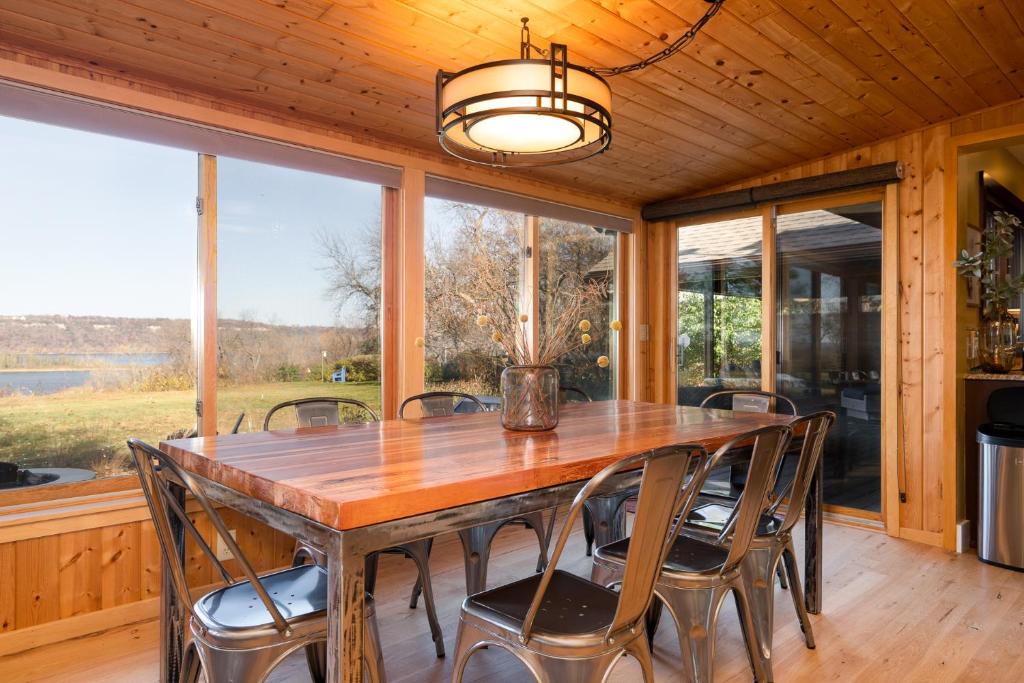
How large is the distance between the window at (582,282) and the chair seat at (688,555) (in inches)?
93.0

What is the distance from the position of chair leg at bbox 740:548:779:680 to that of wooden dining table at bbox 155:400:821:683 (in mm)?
439

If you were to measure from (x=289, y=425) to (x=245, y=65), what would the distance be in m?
1.72

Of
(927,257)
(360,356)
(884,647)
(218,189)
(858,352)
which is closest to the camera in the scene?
(884,647)

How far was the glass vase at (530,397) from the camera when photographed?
2.29 metres

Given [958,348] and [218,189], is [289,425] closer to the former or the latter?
[218,189]

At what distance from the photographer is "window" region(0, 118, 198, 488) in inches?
99.7

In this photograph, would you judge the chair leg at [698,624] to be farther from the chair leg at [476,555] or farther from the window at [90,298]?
the window at [90,298]

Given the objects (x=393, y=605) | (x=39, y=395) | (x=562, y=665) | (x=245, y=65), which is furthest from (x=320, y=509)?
(x=245, y=65)

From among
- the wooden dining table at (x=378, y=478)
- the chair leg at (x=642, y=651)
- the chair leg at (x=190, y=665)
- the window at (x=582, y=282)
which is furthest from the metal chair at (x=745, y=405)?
the chair leg at (x=190, y=665)

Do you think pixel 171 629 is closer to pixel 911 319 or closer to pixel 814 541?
pixel 814 541

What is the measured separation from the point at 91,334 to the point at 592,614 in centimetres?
236

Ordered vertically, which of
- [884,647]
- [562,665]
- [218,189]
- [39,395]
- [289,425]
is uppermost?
[218,189]

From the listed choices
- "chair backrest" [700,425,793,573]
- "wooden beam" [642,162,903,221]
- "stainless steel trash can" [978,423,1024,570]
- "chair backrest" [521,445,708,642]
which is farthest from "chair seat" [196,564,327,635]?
"wooden beam" [642,162,903,221]

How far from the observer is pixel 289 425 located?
3.33 meters
